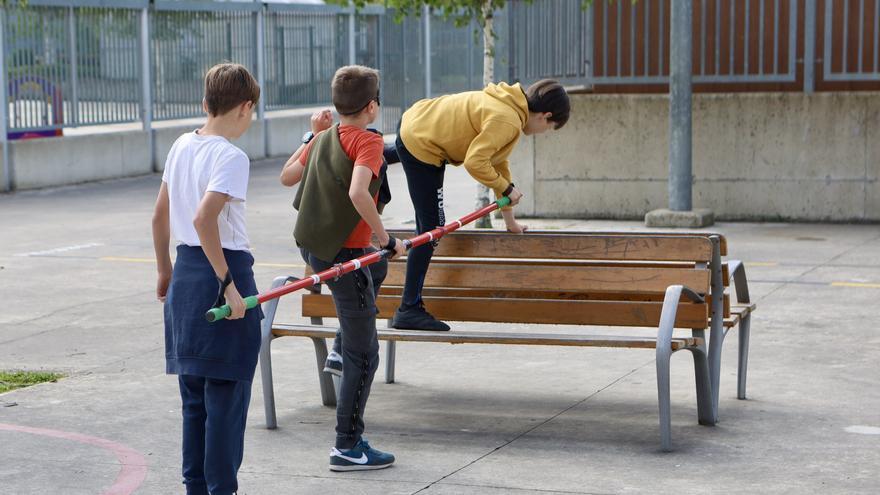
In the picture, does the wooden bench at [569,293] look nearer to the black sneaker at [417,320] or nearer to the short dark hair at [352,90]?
the black sneaker at [417,320]

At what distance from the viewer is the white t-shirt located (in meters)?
4.20

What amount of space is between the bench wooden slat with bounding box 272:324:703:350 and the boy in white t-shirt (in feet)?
4.83

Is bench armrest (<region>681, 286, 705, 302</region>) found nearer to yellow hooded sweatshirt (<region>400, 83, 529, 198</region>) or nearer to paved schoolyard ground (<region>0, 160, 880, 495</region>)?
paved schoolyard ground (<region>0, 160, 880, 495</region>)

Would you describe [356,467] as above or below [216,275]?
below

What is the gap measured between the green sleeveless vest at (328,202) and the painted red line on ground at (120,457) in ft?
3.54

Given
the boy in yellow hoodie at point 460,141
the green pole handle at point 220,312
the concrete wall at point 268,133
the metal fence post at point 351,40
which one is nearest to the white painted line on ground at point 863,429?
the boy in yellow hoodie at point 460,141

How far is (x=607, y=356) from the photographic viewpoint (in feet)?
24.4

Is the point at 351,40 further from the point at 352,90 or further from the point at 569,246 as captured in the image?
the point at 352,90

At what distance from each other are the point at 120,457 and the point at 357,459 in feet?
3.23

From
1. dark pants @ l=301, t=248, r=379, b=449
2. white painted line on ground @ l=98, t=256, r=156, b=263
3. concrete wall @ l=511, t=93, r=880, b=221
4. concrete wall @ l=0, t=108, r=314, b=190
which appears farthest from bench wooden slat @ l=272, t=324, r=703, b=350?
concrete wall @ l=0, t=108, r=314, b=190

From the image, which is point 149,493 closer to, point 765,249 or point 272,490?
point 272,490

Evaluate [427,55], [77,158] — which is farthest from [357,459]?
[427,55]

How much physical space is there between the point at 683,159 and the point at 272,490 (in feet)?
28.1

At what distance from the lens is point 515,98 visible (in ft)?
19.2
